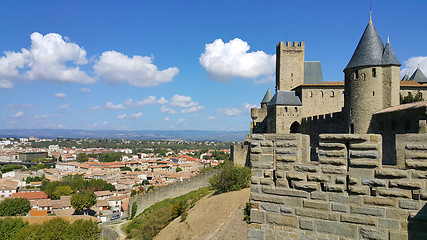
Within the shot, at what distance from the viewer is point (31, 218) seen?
34.9 metres

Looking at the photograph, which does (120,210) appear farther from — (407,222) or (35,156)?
(35,156)

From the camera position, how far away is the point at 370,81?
774 inches

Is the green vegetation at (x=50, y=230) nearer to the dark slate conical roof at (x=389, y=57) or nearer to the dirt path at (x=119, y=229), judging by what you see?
the dirt path at (x=119, y=229)

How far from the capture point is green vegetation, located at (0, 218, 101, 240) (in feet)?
88.1

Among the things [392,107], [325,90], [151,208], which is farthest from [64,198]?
[392,107]

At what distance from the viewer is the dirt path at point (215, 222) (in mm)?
16844

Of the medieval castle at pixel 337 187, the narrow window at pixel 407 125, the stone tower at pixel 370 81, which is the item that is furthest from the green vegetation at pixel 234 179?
the medieval castle at pixel 337 187

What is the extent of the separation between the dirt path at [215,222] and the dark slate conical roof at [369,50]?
1144 centimetres

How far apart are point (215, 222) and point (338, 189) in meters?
16.1

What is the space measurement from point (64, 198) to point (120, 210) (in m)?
8.89

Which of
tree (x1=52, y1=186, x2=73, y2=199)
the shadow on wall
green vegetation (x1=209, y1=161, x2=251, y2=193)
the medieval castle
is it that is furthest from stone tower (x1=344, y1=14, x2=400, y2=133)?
tree (x1=52, y1=186, x2=73, y2=199)

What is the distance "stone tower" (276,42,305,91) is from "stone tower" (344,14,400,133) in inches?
505

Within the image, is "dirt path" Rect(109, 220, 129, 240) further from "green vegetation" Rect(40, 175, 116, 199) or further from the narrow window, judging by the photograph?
the narrow window

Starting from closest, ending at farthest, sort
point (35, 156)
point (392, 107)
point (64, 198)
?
point (392, 107) < point (64, 198) < point (35, 156)
